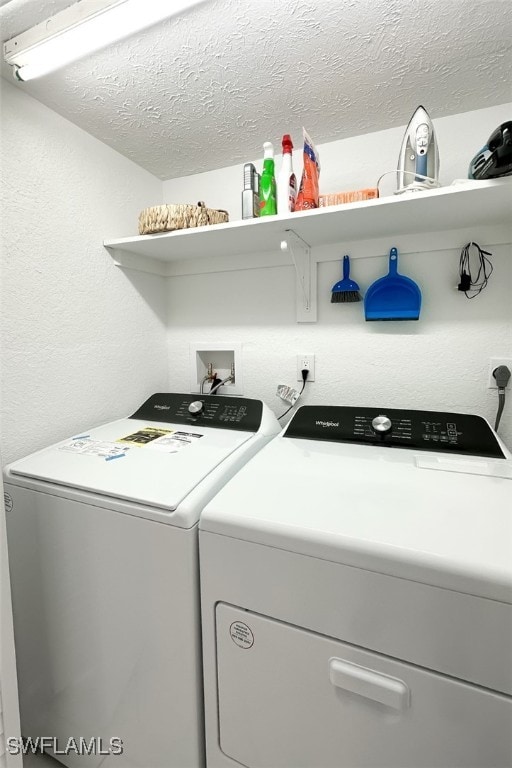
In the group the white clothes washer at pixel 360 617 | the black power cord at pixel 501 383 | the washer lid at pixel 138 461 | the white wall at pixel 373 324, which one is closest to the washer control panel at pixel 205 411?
the washer lid at pixel 138 461

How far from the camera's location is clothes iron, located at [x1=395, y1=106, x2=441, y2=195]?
3.29 feet

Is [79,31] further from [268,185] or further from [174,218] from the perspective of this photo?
[268,185]

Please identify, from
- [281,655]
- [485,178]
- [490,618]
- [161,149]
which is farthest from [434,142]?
[281,655]

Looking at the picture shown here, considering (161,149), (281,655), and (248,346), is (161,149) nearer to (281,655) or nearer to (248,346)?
(248,346)

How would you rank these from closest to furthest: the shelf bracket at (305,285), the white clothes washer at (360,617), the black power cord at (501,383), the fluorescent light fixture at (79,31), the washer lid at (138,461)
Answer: the white clothes washer at (360,617), the fluorescent light fixture at (79,31), the washer lid at (138,461), the black power cord at (501,383), the shelf bracket at (305,285)

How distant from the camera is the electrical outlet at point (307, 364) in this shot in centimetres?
153

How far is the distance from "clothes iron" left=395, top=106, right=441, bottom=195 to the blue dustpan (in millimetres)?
339

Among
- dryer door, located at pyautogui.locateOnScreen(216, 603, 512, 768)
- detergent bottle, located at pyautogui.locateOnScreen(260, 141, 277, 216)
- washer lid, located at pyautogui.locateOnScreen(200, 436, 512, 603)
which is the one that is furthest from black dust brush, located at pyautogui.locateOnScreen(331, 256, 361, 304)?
dryer door, located at pyautogui.locateOnScreen(216, 603, 512, 768)

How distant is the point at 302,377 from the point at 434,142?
0.93 m

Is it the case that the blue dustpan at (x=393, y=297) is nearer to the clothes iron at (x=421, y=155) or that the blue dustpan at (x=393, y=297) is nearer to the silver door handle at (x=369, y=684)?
the clothes iron at (x=421, y=155)

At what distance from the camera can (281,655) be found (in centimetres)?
73

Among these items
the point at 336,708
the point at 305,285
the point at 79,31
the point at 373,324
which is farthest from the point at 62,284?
the point at 336,708

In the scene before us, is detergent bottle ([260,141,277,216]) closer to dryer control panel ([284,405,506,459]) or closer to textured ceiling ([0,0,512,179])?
textured ceiling ([0,0,512,179])

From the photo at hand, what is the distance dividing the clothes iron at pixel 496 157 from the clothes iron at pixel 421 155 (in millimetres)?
121
